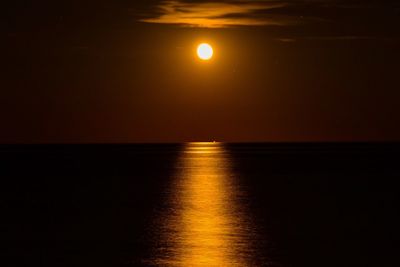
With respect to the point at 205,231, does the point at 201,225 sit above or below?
above

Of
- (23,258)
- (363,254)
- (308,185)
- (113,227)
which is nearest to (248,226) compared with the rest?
(113,227)

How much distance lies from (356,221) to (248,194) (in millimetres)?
9218

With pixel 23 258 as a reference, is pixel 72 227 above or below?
above

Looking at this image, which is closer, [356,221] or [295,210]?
[356,221]

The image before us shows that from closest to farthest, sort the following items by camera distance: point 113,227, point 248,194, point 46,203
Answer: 1. point 113,227
2. point 46,203
3. point 248,194

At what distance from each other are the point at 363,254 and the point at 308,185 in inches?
705

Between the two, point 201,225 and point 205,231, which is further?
point 201,225

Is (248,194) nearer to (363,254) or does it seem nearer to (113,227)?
(113,227)

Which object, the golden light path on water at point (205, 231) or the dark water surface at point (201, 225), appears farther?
the dark water surface at point (201, 225)

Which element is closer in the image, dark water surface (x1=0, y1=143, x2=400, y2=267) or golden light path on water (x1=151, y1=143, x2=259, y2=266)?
golden light path on water (x1=151, y1=143, x2=259, y2=266)

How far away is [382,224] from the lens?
18328mm

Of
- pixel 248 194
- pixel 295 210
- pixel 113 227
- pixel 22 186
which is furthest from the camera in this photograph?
pixel 22 186

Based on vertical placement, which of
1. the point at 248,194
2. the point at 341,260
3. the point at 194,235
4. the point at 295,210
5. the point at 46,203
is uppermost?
the point at 248,194

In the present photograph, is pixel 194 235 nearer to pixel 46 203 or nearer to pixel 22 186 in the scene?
pixel 46 203
